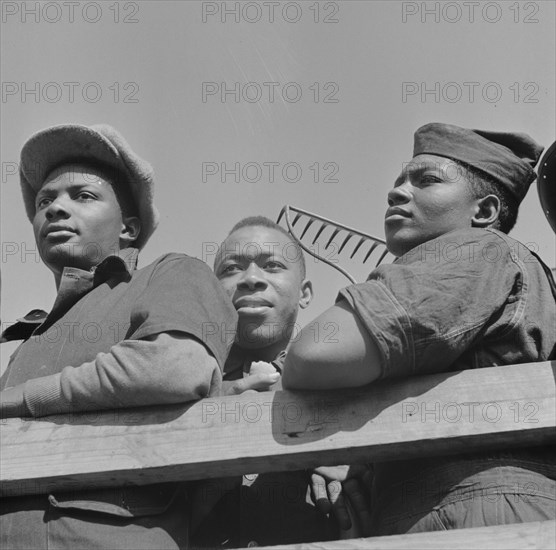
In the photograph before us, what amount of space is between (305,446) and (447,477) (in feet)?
1.59

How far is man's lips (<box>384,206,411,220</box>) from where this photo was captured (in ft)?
15.5

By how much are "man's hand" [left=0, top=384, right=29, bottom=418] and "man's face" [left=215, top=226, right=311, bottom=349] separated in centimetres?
158

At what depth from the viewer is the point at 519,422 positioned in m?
3.92

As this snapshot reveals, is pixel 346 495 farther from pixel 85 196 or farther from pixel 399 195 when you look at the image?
pixel 85 196

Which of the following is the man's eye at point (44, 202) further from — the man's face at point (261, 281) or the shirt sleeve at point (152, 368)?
the shirt sleeve at point (152, 368)

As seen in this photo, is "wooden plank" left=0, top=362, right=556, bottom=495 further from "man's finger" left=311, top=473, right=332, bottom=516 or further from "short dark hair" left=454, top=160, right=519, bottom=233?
"short dark hair" left=454, top=160, right=519, bottom=233

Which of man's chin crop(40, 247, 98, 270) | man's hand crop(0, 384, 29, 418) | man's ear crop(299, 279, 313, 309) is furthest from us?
man's ear crop(299, 279, 313, 309)

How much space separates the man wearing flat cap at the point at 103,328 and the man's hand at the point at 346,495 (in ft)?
1.81

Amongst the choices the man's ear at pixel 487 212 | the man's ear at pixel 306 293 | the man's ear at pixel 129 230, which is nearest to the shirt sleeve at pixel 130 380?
the man's ear at pixel 487 212

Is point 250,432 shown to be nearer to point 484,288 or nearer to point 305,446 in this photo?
point 305,446

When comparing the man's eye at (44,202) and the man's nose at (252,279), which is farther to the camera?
the man's nose at (252,279)

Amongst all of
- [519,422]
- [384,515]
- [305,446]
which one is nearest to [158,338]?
[305,446]

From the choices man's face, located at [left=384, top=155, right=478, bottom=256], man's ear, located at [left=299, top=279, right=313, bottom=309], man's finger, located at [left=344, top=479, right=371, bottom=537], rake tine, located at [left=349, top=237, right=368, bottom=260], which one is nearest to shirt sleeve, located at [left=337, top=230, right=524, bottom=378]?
man's face, located at [left=384, top=155, right=478, bottom=256]

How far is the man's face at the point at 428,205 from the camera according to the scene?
4.71 meters
